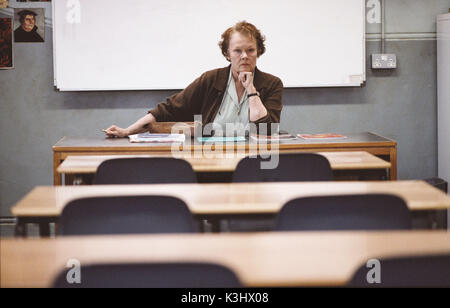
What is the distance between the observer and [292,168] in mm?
2176

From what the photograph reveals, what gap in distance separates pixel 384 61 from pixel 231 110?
1.61 metres

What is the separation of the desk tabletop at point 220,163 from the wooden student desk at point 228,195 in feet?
1.34

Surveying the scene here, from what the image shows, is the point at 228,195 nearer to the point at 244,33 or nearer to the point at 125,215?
the point at 125,215

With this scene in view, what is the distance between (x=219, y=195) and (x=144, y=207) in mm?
490

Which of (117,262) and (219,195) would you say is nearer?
(117,262)

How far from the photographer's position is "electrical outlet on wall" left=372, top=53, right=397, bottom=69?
4.37 metres

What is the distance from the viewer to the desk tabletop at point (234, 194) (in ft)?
5.32

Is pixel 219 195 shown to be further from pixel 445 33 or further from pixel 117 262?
pixel 445 33

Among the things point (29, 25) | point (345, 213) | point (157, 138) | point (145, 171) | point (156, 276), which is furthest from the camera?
point (29, 25)

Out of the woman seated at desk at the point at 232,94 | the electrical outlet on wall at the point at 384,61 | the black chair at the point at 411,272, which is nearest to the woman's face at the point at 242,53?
the woman seated at desk at the point at 232,94

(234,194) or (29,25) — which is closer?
(234,194)

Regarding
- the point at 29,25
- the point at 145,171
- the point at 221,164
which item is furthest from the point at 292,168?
the point at 29,25

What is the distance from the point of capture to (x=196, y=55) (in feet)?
14.2

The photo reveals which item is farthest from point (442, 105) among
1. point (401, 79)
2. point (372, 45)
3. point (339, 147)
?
point (339, 147)
